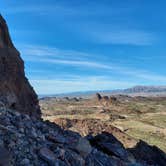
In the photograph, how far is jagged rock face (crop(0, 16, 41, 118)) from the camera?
21.5 meters

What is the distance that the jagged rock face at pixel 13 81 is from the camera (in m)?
21.5

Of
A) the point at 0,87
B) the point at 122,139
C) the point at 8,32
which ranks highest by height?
the point at 8,32

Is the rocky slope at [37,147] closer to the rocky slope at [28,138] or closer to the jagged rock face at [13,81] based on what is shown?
the rocky slope at [28,138]

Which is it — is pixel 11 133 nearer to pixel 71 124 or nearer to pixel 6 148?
pixel 6 148

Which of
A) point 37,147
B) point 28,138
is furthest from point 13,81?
point 37,147

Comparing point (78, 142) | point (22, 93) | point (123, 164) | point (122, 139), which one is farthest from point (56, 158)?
point (122, 139)

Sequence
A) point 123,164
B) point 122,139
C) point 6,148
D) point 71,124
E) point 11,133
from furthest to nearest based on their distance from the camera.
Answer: point 71,124, point 122,139, point 123,164, point 11,133, point 6,148

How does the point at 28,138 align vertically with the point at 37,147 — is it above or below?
above

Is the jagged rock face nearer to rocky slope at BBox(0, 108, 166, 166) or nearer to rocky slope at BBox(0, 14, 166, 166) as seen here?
rocky slope at BBox(0, 14, 166, 166)

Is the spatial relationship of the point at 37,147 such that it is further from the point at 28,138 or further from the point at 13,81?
the point at 13,81

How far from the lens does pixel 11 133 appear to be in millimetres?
13695

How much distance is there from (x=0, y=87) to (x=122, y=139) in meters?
14.3

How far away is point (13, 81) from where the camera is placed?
22812mm

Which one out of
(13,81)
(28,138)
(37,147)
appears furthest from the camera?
(13,81)
